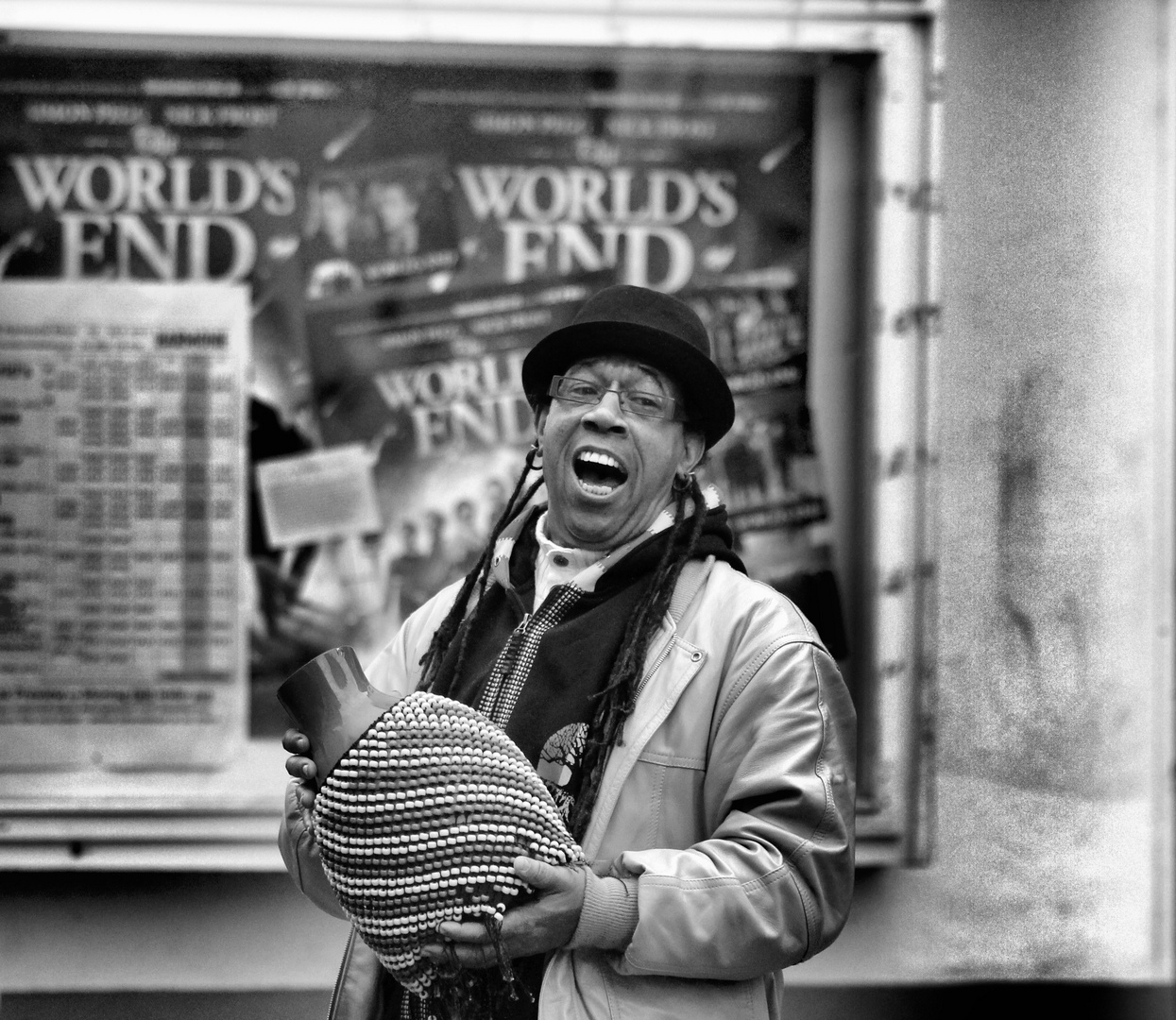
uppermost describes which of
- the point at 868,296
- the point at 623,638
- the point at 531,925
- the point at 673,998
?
the point at 868,296

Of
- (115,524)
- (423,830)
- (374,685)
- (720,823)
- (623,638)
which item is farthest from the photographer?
(115,524)

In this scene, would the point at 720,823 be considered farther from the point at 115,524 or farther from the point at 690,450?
the point at 115,524

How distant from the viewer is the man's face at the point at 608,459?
91.0 inches

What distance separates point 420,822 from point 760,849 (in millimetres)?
484

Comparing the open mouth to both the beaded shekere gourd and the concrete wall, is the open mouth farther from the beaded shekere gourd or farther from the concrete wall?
the concrete wall

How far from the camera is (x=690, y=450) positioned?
2453 mm

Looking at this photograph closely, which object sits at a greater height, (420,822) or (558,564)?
(558,564)

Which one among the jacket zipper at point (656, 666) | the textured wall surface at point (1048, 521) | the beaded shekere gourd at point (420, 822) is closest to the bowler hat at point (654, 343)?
the jacket zipper at point (656, 666)

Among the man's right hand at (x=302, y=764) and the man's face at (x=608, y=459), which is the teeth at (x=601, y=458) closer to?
the man's face at (x=608, y=459)

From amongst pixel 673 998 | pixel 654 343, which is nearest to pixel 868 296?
pixel 654 343

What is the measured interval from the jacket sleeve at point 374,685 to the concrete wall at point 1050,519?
7.37ft

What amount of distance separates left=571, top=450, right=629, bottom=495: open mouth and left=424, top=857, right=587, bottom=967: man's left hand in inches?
24.6

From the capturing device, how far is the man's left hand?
1.90 metres

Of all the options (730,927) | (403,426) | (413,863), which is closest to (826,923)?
(730,927)
